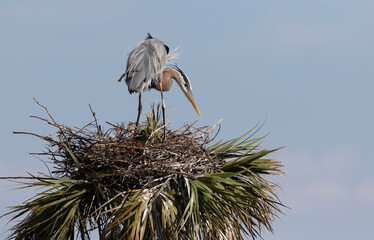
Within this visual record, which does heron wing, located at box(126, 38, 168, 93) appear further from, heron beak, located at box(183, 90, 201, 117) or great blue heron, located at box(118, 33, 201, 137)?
heron beak, located at box(183, 90, 201, 117)

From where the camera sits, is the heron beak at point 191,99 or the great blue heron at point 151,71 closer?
the great blue heron at point 151,71

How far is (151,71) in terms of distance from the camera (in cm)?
1145

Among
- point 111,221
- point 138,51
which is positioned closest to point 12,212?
point 111,221

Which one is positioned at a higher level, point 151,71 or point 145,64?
point 145,64

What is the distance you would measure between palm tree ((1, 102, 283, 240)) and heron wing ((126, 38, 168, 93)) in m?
0.86

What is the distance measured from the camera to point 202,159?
1055 centimetres

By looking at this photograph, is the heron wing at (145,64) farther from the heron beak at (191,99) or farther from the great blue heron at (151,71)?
the heron beak at (191,99)

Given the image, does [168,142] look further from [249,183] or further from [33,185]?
[33,185]

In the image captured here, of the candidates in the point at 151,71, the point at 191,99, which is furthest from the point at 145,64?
the point at 191,99

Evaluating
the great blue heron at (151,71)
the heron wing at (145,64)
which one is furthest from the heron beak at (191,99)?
the heron wing at (145,64)

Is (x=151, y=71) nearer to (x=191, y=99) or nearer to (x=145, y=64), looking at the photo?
(x=145, y=64)

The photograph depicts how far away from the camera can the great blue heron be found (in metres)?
11.3

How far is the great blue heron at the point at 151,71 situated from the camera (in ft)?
37.0

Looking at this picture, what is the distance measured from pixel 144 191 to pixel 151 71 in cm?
234
